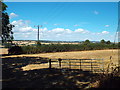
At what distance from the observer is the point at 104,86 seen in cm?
457

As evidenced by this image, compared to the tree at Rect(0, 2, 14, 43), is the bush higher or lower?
lower

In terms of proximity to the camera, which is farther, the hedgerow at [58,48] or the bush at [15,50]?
the hedgerow at [58,48]

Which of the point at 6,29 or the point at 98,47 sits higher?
the point at 6,29

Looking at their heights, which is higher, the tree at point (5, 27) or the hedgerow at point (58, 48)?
the tree at point (5, 27)

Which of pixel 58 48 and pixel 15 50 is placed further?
pixel 58 48

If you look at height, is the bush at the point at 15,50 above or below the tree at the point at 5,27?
below

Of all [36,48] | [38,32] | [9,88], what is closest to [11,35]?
[36,48]

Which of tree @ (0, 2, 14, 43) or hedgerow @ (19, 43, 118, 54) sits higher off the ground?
tree @ (0, 2, 14, 43)

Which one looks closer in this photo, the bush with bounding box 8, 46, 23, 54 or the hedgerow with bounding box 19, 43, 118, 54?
the bush with bounding box 8, 46, 23, 54

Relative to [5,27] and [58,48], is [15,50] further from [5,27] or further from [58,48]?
[58,48]

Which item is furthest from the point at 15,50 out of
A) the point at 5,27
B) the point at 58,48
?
the point at 58,48

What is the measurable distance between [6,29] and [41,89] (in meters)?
24.6

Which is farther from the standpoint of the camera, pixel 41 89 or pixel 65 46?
pixel 65 46

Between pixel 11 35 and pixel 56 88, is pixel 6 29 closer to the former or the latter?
pixel 11 35
